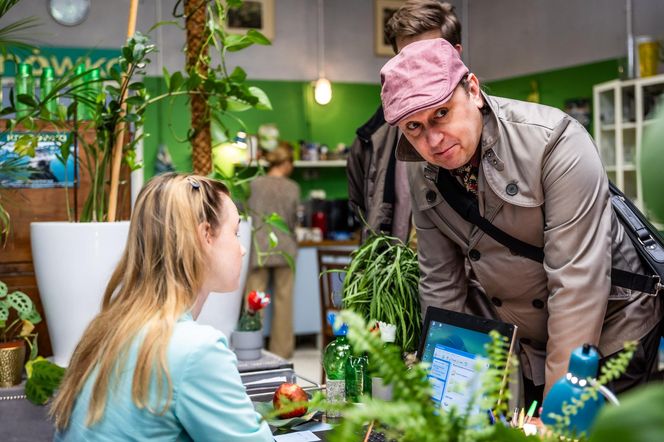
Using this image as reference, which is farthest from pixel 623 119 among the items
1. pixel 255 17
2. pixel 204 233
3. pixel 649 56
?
pixel 204 233

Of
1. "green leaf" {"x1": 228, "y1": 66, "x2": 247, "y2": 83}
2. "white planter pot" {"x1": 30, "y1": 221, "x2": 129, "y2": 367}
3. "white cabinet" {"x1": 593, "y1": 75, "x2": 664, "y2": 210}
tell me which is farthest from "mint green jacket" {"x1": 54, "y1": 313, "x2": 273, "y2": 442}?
"white cabinet" {"x1": 593, "y1": 75, "x2": 664, "y2": 210}

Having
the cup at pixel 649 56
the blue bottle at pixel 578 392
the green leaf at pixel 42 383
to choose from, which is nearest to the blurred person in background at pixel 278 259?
the cup at pixel 649 56

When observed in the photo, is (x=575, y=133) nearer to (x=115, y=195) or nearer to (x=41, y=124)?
(x=115, y=195)

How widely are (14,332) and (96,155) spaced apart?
2.47ft

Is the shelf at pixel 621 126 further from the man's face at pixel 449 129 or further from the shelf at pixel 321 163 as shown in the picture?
the man's face at pixel 449 129

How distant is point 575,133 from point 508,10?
8141 millimetres

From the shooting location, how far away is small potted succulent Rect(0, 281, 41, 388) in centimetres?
275

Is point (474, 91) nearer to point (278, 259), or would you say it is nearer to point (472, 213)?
point (472, 213)

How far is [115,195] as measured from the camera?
118 inches

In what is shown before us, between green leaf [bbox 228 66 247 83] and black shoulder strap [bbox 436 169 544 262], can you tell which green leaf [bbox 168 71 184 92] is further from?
black shoulder strap [bbox 436 169 544 262]

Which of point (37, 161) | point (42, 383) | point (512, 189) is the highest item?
point (37, 161)

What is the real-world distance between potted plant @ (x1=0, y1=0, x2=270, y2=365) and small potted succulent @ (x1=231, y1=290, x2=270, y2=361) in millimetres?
131

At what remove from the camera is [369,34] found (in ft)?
32.3

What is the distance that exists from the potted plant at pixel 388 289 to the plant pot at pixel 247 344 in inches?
30.7
